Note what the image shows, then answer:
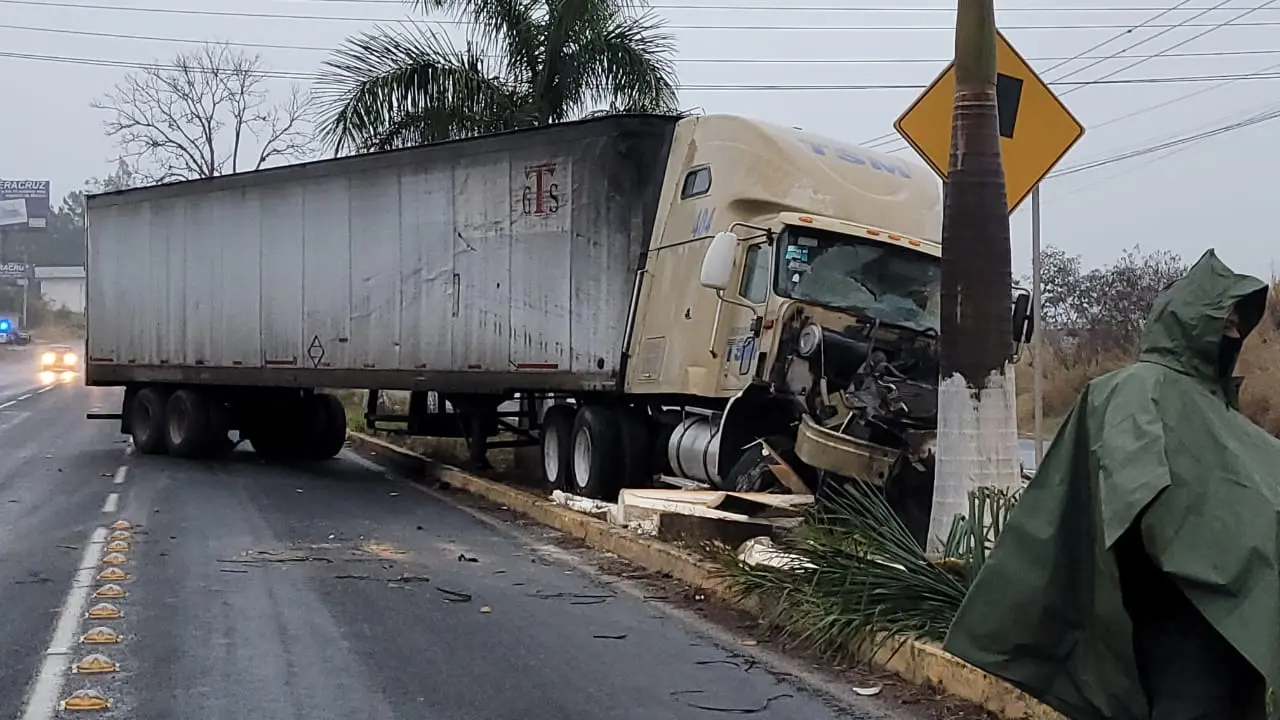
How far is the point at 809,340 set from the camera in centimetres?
1114

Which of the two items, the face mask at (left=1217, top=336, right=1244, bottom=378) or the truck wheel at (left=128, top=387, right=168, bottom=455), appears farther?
the truck wheel at (left=128, top=387, right=168, bottom=455)

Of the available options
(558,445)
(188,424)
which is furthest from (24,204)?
(558,445)

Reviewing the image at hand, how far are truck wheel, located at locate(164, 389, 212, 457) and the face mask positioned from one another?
1840 cm

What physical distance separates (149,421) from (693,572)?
45.6ft

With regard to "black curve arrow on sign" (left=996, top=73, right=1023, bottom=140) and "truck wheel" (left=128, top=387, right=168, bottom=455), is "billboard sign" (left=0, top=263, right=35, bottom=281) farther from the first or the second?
"black curve arrow on sign" (left=996, top=73, right=1023, bottom=140)

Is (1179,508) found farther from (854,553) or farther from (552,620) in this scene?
(552,620)

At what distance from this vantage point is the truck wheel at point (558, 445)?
15.0 m

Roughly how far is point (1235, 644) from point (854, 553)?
4.57m

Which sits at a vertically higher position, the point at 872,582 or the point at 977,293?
the point at 977,293

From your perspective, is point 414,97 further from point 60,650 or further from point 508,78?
point 60,650

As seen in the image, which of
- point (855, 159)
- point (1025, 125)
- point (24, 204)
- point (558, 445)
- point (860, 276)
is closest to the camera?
point (1025, 125)

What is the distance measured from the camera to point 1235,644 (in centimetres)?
325

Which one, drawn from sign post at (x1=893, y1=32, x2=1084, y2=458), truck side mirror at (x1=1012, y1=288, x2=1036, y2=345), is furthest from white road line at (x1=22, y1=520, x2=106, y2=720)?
truck side mirror at (x1=1012, y1=288, x2=1036, y2=345)

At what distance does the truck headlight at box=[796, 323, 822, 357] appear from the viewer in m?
11.1
